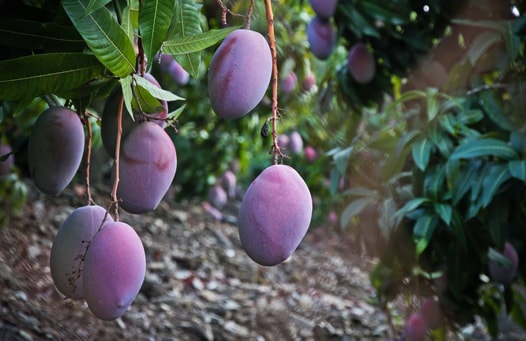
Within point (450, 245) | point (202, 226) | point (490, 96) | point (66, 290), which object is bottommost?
point (202, 226)

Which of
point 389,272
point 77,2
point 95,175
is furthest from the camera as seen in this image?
point 95,175

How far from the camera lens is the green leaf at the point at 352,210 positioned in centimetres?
132

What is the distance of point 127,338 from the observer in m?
1.60

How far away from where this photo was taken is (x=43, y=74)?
1.72 ft

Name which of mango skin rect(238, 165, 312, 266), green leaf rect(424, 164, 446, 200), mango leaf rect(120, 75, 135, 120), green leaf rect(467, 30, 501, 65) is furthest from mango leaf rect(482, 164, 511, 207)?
mango leaf rect(120, 75, 135, 120)

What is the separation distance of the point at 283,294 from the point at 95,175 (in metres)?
0.94

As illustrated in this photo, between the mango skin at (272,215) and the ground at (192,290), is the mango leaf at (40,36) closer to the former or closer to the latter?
the mango skin at (272,215)

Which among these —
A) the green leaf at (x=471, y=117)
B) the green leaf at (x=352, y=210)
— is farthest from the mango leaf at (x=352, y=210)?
the green leaf at (x=471, y=117)

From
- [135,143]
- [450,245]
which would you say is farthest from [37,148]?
[450,245]

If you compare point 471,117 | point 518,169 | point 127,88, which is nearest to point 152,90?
point 127,88

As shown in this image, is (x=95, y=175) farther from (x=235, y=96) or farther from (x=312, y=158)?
(x=235, y=96)

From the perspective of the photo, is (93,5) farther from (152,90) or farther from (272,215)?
(272,215)

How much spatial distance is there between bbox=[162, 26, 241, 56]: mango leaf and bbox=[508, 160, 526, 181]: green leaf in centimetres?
63

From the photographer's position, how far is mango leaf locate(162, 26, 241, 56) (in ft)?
1.80
